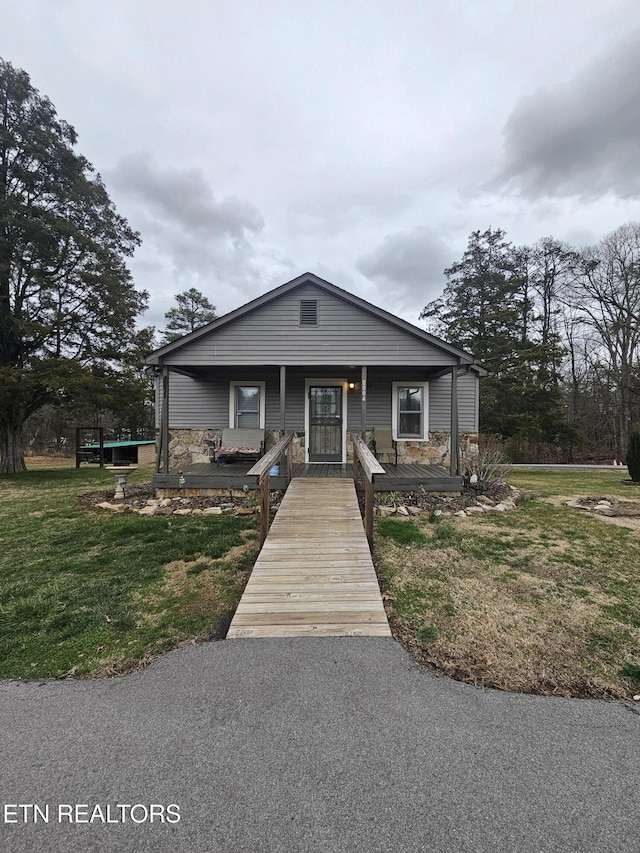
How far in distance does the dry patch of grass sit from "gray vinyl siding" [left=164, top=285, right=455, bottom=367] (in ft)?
12.8

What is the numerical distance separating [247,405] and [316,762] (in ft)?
27.9

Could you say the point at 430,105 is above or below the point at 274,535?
above

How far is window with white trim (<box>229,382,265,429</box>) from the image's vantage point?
966 centimetres

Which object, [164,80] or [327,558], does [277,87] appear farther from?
[327,558]

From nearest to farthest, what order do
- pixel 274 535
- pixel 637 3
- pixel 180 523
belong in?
pixel 274 535 → pixel 180 523 → pixel 637 3

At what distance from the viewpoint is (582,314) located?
2064 centimetres

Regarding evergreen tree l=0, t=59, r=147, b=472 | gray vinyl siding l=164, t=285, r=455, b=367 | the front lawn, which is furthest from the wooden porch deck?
evergreen tree l=0, t=59, r=147, b=472

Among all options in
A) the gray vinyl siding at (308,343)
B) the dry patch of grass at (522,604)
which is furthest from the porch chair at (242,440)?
the dry patch of grass at (522,604)

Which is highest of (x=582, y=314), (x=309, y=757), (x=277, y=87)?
(x=277, y=87)

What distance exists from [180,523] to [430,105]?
16.2 m

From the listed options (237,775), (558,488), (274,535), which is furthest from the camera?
(558,488)

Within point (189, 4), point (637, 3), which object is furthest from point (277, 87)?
point (637, 3)

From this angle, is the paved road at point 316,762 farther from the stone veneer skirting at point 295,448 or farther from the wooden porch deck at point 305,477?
the stone veneer skirting at point 295,448

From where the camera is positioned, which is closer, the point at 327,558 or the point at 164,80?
the point at 327,558
